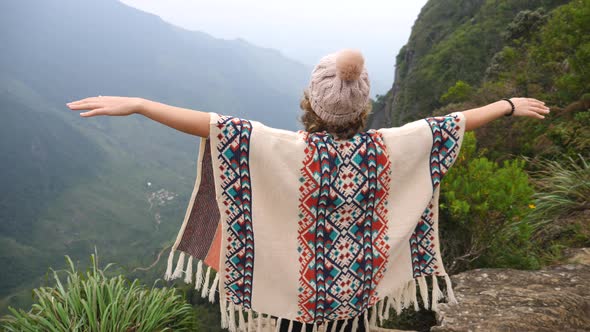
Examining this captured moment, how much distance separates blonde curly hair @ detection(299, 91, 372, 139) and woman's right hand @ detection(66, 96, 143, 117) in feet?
2.03

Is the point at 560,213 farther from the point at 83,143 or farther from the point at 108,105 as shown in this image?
the point at 83,143

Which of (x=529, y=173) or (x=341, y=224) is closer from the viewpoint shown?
(x=341, y=224)

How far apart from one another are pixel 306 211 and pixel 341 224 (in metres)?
0.16

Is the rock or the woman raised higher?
the woman

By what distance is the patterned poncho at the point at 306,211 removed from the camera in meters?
1.47

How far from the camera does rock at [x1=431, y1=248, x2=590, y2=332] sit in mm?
2188

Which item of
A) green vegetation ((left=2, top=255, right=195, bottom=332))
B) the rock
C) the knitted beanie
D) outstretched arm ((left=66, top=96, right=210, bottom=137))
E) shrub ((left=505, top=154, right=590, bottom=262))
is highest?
the knitted beanie

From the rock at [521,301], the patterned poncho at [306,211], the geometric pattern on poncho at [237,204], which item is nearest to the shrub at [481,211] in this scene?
the rock at [521,301]

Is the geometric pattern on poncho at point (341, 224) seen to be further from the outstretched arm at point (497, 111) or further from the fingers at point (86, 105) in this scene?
the fingers at point (86, 105)

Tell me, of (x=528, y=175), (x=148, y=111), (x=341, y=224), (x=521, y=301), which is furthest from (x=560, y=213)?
(x=148, y=111)

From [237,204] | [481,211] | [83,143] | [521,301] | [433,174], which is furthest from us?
[83,143]

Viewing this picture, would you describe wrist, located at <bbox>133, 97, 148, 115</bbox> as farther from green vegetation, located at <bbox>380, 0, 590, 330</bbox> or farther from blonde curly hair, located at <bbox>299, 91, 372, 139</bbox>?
green vegetation, located at <bbox>380, 0, 590, 330</bbox>

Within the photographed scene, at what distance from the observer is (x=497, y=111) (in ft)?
5.68

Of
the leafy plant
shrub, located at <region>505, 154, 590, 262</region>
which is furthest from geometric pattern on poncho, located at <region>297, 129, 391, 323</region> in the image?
the leafy plant
